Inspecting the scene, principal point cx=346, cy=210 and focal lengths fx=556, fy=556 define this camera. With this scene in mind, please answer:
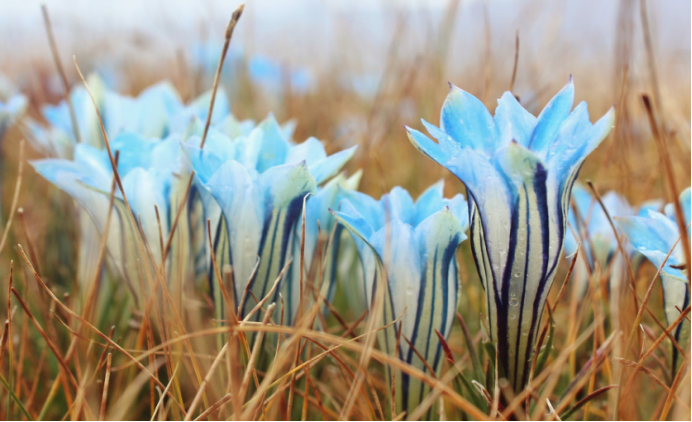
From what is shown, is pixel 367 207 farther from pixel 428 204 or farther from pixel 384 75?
pixel 384 75

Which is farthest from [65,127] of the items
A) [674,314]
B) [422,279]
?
[674,314]

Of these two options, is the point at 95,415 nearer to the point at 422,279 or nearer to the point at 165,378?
the point at 165,378

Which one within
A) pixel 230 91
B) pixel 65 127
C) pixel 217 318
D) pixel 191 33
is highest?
pixel 191 33

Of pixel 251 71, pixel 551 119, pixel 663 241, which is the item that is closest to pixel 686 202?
pixel 663 241

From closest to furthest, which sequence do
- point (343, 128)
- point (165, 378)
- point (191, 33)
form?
1. point (165, 378)
2. point (343, 128)
3. point (191, 33)

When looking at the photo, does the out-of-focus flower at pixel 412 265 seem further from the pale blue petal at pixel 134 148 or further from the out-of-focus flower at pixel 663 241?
the pale blue petal at pixel 134 148

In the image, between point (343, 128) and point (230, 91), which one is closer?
point (343, 128)

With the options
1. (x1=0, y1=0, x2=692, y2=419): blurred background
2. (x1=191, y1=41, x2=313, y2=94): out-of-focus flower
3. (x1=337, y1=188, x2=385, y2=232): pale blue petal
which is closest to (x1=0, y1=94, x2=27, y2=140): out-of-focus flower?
(x1=0, y1=0, x2=692, y2=419): blurred background
